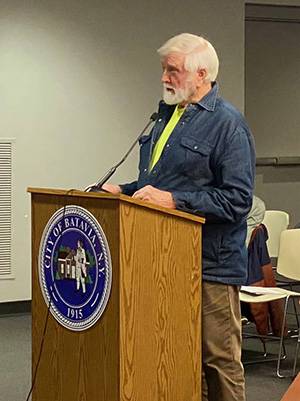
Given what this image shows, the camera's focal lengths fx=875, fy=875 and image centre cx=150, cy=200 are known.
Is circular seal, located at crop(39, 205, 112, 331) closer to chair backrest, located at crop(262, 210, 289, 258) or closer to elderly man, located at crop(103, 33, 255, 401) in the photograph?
elderly man, located at crop(103, 33, 255, 401)

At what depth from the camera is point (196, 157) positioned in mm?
3074

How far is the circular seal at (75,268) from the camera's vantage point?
109 inches

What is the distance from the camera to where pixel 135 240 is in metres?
2.79

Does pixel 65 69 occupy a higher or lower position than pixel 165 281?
higher

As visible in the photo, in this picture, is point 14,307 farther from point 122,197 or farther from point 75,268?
point 122,197

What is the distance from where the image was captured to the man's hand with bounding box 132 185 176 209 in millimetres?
2920

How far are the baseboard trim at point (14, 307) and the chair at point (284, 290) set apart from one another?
7.17ft

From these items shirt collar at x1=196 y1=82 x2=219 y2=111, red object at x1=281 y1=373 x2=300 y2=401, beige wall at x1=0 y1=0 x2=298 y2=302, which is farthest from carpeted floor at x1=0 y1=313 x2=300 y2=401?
red object at x1=281 y1=373 x2=300 y2=401

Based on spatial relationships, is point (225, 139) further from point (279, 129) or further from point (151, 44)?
point (279, 129)

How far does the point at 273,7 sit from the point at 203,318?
5.58 meters

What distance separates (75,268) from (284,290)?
113 inches

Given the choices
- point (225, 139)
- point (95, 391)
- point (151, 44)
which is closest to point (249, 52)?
point (151, 44)

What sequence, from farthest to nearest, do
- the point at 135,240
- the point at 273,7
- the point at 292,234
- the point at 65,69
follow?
the point at 273,7 < the point at 65,69 < the point at 292,234 < the point at 135,240

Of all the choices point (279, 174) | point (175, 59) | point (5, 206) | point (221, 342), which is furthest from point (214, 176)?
point (279, 174)
